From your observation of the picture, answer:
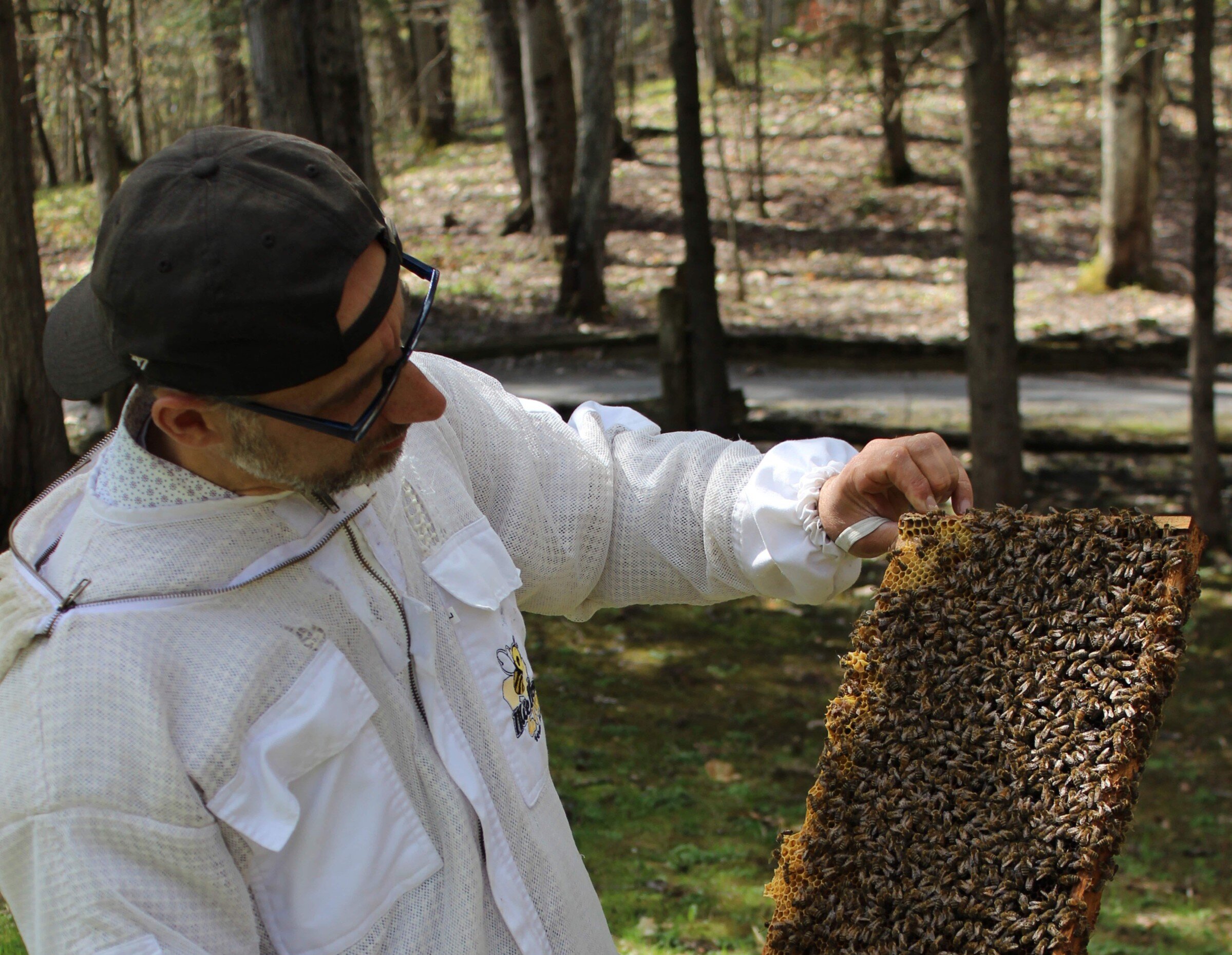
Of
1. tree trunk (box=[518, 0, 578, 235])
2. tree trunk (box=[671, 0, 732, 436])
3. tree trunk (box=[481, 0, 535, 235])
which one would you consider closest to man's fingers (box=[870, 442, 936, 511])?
tree trunk (box=[671, 0, 732, 436])

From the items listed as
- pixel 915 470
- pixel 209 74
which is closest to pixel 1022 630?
pixel 915 470

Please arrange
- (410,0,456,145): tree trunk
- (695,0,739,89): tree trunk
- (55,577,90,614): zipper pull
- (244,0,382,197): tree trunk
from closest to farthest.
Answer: (55,577,90,614): zipper pull → (244,0,382,197): tree trunk → (695,0,739,89): tree trunk → (410,0,456,145): tree trunk

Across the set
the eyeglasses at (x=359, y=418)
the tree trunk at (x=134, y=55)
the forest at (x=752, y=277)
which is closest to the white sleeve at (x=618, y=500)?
the eyeglasses at (x=359, y=418)

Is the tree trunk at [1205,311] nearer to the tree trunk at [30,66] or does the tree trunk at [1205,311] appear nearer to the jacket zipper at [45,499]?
the jacket zipper at [45,499]

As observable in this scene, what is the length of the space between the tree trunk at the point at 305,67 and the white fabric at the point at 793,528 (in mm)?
3586

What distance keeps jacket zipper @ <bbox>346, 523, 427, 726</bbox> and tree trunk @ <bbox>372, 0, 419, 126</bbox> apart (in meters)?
19.2

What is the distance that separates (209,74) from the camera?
19.1 m

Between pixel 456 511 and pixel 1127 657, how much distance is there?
1111 millimetres

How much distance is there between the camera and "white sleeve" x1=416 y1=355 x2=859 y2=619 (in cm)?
215

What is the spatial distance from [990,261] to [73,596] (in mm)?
6240

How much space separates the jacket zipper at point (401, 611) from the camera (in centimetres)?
182

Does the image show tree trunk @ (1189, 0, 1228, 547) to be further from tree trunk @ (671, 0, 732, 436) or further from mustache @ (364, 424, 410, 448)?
mustache @ (364, 424, 410, 448)

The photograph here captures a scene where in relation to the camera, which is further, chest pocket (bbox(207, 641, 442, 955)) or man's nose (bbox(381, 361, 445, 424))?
man's nose (bbox(381, 361, 445, 424))

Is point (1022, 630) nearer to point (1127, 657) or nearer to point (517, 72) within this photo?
point (1127, 657)
